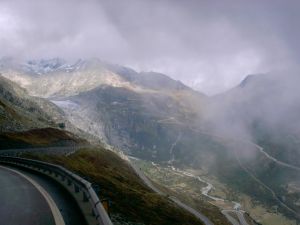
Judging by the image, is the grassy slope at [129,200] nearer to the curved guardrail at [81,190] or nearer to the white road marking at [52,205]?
the curved guardrail at [81,190]

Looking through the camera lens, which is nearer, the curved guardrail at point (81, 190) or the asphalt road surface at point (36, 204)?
the curved guardrail at point (81, 190)

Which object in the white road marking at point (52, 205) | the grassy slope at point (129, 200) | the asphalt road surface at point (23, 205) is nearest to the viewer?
the white road marking at point (52, 205)

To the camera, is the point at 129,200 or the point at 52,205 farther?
the point at 129,200

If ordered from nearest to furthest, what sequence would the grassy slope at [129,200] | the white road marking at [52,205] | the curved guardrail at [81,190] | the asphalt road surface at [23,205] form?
the curved guardrail at [81,190], the white road marking at [52,205], the asphalt road surface at [23,205], the grassy slope at [129,200]

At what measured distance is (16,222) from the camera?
17250mm

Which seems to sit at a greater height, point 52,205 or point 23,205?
point 23,205

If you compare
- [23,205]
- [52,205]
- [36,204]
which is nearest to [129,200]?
[36,204]

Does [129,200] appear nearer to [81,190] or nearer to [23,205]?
[81,190]

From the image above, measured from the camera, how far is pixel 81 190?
22922 millimetres

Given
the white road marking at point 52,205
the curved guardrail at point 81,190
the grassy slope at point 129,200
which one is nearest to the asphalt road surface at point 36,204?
the white road marking at point 52,205

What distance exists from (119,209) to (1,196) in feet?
38.0

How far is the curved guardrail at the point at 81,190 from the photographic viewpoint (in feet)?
51.1

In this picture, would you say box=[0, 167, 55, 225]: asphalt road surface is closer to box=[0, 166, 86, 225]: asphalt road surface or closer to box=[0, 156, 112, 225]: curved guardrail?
box=[0, 166, 86, 225]: asphalt road surface

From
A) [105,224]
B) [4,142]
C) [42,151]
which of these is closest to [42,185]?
[105,224]
